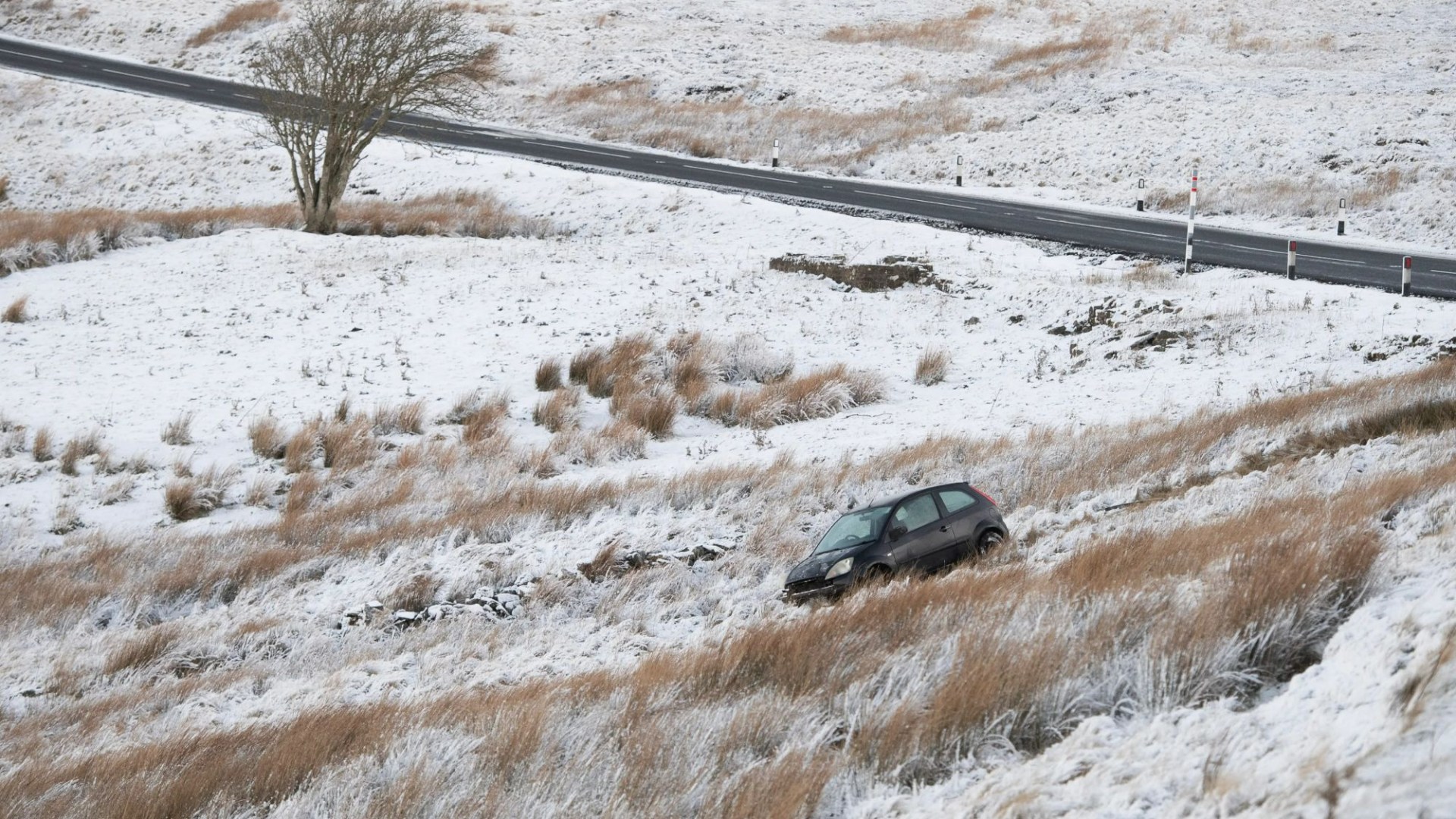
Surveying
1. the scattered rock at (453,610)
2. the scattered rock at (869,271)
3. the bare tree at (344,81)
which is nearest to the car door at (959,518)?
the scattered rock at (453,610)

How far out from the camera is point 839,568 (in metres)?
9.64

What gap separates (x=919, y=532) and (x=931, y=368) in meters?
9.37

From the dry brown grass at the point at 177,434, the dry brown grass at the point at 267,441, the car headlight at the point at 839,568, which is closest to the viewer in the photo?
the car headlight at the point at 839,568

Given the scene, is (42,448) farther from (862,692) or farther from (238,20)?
(238,20)

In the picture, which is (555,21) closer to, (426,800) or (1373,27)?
(1373,27)

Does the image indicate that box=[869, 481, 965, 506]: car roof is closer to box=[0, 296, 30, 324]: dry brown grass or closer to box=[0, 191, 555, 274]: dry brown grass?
box=[0, 296, 30, 324]: dry brown grass

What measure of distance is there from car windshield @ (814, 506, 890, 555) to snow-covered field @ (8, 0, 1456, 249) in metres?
20.7

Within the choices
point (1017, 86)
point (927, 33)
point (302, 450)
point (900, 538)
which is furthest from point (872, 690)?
point (927, 33)

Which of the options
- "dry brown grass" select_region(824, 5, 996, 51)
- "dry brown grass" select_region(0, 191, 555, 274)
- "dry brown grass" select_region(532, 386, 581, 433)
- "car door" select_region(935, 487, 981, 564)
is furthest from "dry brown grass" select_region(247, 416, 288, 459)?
"dry brown grass" select_region(824, 5, 996, 51)

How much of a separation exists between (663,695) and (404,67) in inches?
959

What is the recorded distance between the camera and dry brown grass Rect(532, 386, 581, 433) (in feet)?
57.4

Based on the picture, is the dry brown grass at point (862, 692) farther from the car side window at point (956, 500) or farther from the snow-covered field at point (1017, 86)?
the snow-covered field at point (1017, 86)

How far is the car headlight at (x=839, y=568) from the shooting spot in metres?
9.61

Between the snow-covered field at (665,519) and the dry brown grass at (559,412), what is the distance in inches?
13.1
